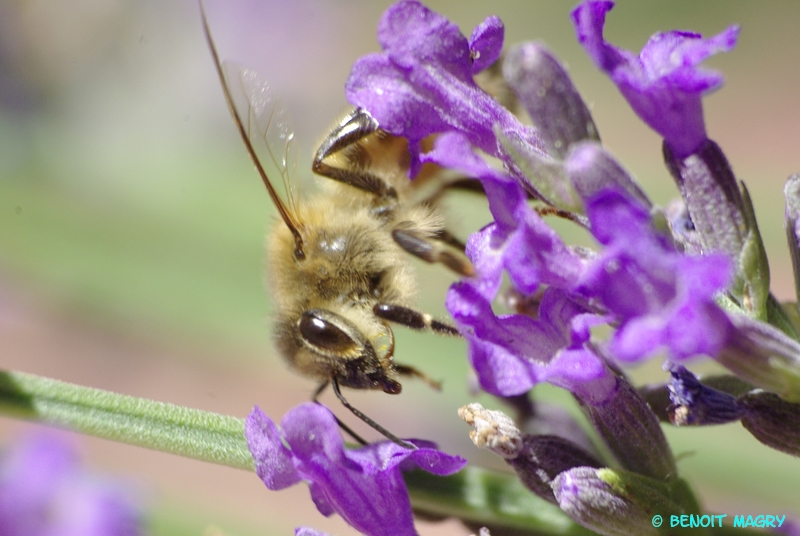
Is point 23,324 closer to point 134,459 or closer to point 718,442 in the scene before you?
point 134,459

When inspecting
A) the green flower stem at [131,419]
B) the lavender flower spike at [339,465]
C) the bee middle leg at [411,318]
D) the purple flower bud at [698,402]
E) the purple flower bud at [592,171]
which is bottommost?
the green flower stem at [131,419]

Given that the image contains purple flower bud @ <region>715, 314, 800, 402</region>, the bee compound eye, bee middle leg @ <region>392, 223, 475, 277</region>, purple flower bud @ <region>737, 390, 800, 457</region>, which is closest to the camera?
purple flower bud @ <region>715, 314, 800, 402</region>

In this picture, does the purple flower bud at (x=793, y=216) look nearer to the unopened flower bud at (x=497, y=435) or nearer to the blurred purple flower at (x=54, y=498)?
the unopened flower bud at (x=497, y=435)

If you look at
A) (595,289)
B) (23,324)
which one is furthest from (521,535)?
(23,324)

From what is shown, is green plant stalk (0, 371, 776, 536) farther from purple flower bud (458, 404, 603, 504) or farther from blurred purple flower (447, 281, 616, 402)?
blurred purple flower (447, 281, 616, 402)

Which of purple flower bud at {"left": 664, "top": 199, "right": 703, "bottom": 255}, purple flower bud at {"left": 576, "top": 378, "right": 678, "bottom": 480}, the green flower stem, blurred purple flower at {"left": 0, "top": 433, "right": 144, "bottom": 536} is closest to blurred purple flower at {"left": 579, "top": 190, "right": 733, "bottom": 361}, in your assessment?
purple flower bud at {"left": 664, "top": 199, "right": 703, "bottom": 255}

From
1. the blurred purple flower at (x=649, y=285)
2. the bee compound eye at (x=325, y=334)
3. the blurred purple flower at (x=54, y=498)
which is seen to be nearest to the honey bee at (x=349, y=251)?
the bee compound eye at (x=325, y=334)

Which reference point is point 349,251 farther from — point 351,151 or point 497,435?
point 497,435
